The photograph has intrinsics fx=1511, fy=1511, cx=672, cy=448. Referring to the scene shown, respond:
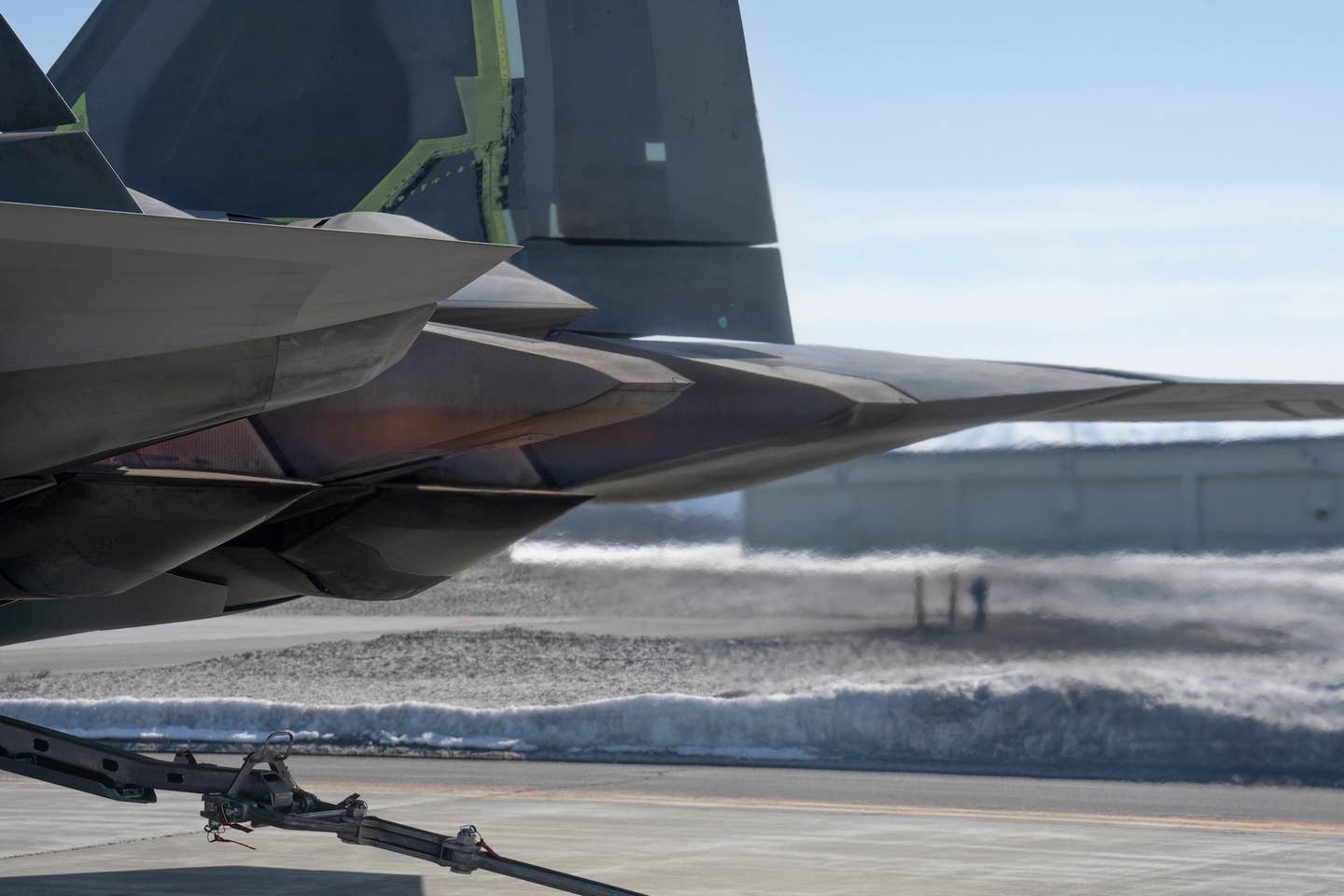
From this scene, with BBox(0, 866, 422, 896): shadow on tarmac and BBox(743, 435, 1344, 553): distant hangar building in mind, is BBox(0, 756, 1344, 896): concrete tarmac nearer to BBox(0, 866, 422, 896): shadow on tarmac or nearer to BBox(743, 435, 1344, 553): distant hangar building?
BBox(0, 866, 422, 896): shadow on tarmac

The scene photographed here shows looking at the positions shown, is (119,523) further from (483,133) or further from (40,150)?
(483,133)

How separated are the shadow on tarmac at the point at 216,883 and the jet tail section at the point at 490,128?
373cm

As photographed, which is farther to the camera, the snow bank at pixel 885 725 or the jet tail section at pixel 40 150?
the snow bank at pixel 885 725

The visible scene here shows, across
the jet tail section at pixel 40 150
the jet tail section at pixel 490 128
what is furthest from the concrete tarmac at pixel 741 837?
the jet tail section at pixel 40 150

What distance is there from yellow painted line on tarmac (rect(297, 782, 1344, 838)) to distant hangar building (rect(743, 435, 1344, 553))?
150 inches

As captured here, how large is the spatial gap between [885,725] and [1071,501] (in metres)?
3.18

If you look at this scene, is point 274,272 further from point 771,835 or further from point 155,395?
point 771,835

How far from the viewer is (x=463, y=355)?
6750 mm

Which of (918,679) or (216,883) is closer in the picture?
(216,883)

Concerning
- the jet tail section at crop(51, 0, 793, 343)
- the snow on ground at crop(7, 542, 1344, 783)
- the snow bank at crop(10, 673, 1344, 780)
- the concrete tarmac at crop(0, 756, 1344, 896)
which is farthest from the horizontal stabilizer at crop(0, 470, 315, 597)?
the snow bank at crop(10, 673, 1344, 780)

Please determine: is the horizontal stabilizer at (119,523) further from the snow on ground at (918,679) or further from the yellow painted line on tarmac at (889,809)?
the snow on ground at (918,679)

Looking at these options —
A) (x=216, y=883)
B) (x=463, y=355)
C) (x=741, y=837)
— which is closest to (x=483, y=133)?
(x=463, y=355)

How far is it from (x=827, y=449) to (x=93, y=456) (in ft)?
13.3

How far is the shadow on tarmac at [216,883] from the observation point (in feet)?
29.5
